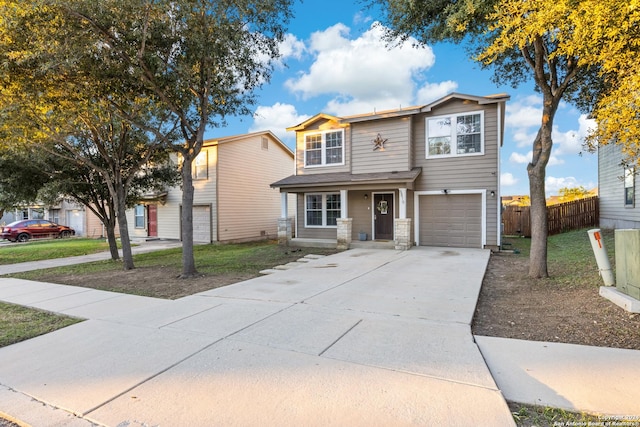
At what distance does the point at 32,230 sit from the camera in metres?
22.9

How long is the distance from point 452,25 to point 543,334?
5916mm

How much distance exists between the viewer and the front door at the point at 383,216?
14062 mm

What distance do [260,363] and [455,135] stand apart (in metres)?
11.7

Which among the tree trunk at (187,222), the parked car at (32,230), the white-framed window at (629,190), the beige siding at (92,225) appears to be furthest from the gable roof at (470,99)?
the parked car at (32,230)

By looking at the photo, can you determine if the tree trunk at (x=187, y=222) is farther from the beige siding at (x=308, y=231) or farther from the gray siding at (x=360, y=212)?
the gray siding at (x=360, y=212)

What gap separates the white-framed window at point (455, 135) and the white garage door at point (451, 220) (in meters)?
1.68

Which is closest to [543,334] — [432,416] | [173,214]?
[432,416]

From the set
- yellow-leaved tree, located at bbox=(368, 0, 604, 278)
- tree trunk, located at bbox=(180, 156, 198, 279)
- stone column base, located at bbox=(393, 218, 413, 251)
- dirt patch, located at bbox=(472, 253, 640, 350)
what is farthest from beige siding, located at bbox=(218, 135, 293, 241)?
dirt patch, located at bbox=(472, 253, 640, 350)

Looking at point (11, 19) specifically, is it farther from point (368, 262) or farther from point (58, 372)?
point (368, 262)

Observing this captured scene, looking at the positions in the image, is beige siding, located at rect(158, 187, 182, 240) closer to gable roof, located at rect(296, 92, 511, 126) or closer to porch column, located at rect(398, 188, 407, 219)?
gable roof, located at rect(296, 92, 511, 126)

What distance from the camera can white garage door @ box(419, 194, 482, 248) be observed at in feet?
41.0

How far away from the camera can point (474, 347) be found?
3.66 meters

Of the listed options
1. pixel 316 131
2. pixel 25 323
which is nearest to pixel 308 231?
pixel 316 131

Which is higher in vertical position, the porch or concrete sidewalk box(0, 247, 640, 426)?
the porch
